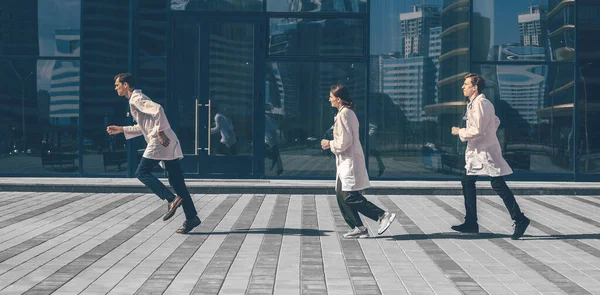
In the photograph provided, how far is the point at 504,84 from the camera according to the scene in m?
16.7

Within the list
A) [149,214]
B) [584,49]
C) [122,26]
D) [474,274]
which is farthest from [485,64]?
[474,274]

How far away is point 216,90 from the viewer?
1673cm

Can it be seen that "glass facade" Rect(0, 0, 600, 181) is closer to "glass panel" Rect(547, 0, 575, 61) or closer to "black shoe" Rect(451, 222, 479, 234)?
"glass panel" Rect(547, 0, 575, 61)

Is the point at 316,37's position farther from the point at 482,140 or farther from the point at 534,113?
the point at 482,140

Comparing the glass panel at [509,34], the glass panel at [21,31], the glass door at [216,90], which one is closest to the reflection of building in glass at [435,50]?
the glass panel at [509,34]

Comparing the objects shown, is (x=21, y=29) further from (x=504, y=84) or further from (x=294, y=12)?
(x=504, y=84)

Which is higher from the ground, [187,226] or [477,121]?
[477,121]

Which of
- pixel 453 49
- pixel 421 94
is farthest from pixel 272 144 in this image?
pixel 453 49

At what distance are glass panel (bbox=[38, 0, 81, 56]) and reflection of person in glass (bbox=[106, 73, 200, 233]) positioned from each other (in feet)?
23.6

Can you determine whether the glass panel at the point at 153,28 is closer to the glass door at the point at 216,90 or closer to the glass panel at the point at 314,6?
the glass door at the point at 216,90

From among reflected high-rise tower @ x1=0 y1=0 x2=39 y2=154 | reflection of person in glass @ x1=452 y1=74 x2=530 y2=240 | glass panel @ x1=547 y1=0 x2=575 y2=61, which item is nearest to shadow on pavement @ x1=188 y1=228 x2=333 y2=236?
reflection of person in glass @ x1=452 y1=74 x2=530 y2=240

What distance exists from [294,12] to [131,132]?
23.5 feet

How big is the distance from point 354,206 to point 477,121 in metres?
1.57

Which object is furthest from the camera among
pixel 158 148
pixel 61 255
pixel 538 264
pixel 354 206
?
pixel 158 148
